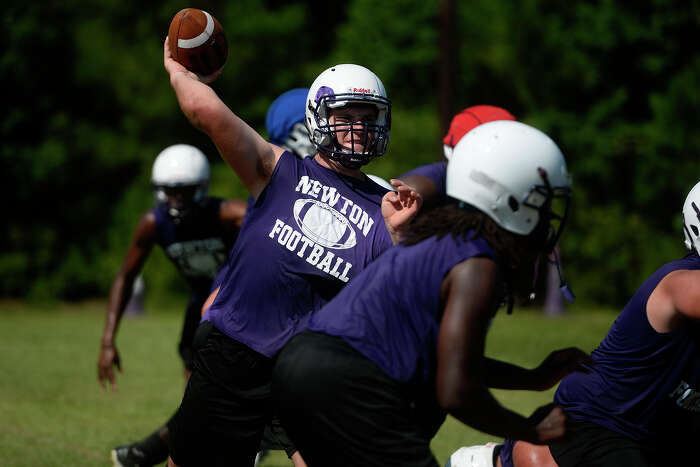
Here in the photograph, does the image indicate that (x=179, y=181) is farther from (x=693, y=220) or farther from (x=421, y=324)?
(x=421, y=324)

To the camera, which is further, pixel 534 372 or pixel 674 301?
pixel 674 301

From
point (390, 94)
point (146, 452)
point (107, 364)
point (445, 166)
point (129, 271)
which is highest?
point (390, 94)

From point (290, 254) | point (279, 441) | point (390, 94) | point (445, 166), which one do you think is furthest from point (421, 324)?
point (390, 94)

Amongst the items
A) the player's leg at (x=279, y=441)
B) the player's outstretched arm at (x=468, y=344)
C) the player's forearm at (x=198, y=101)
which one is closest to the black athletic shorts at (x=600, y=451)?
the player's outstretched arm at (x=468, y=344)

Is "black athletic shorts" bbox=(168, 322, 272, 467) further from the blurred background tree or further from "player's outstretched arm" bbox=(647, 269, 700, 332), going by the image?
the blurred background tree

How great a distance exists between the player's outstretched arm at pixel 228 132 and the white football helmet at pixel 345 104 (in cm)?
28

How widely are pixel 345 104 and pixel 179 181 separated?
2.98 metres

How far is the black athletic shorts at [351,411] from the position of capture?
2.81 m

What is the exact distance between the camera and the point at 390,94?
24328mm

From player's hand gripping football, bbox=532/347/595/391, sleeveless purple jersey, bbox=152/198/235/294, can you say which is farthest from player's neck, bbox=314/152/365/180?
sleeveless purple jersey, bbox=152/198/235/294

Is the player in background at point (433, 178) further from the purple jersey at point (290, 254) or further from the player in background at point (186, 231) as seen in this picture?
the player in background at point (186, 231)

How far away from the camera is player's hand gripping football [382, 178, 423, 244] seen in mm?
3617

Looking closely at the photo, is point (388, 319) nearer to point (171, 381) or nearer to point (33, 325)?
point (171, 381)

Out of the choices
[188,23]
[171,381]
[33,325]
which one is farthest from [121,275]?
[33,325]
